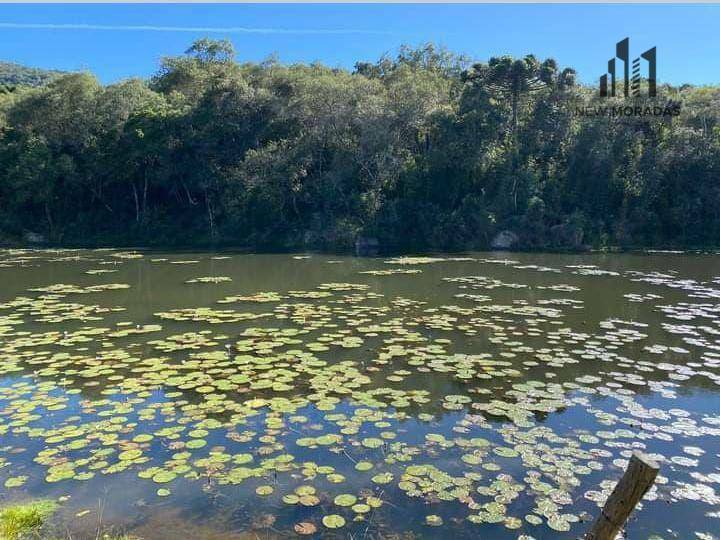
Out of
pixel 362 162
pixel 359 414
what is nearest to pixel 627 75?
pixel 362 162

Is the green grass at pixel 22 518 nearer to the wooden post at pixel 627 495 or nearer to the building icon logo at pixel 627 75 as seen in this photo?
the wooden post at pixel 627 495

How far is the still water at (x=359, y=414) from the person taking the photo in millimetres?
4078

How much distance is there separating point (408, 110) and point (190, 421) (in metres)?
25.4

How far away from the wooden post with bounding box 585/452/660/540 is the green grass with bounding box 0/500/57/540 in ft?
12.2

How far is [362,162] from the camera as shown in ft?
95.7

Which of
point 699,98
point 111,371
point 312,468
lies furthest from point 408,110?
point 312,468

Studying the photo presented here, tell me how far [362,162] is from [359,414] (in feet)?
80.5

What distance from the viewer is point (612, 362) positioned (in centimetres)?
760

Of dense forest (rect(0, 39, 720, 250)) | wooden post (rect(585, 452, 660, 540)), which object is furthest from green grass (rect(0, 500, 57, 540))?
dense forest (rect(0, 39, 720, 250))

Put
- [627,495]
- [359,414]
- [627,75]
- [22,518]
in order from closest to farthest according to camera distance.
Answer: [627,495], [22,518], [359,414], [627,75]

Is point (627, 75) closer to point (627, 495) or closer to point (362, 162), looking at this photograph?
point (362, 162)

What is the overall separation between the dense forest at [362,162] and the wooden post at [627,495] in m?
24.7

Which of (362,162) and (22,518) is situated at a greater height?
(362,162)

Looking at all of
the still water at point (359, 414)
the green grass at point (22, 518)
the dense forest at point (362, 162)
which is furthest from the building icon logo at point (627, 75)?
the green grass at point (22, 518)
